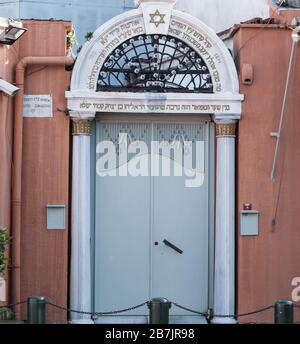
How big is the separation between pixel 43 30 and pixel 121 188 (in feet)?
8.06

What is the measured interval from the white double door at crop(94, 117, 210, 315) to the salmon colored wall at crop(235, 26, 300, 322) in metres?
0.65

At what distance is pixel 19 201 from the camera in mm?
12031

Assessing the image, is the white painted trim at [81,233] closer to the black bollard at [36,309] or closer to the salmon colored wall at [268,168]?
the black bollard at [36,309]

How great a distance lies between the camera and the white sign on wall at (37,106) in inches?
482

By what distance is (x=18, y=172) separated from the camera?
12031 mm

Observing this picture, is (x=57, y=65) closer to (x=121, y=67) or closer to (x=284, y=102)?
(x=121, y=67)

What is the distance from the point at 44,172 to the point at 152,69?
2.08 m

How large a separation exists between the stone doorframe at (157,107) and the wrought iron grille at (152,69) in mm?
102

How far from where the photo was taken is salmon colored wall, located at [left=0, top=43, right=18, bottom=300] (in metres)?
11.8

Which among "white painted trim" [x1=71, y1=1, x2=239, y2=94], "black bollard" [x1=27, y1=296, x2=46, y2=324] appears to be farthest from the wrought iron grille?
"black bollard" [x1=27, y1=296, x2=46, y2=324]

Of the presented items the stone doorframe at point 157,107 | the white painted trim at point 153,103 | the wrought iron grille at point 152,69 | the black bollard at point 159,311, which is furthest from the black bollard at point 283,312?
the wrought iron grille at point 152,69

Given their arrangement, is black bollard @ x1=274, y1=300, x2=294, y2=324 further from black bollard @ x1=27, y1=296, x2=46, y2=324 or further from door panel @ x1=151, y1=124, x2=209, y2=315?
black bollard @ x1=27, y1=296, x2=46, y2=324

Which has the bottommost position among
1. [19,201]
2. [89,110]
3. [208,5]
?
[19,201]

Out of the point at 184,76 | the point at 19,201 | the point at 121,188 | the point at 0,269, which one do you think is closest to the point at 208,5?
the point at 184,76
